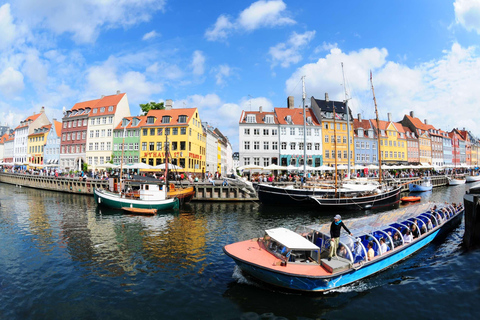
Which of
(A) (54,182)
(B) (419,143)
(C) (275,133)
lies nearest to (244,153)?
(C) (275,133)

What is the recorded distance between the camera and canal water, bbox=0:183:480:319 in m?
9.93

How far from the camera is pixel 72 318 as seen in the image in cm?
951

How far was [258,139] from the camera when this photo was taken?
60.1 m

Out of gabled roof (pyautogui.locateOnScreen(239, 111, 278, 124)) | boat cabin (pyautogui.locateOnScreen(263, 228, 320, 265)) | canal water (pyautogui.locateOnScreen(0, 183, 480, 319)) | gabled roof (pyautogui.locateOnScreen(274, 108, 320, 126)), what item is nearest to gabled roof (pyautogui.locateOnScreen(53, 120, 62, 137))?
gabled roof (pyautogui.locateOnScreen(239, 111, 278, 124))

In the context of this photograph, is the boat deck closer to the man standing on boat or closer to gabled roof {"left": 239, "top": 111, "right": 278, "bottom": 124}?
Result: the man standing on boat

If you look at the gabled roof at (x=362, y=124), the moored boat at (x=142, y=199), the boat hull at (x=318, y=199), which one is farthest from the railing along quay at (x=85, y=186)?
the gabled roof at (x=362, y=124)

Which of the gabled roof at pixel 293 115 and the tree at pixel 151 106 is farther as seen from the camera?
the tree at pixel 151 106

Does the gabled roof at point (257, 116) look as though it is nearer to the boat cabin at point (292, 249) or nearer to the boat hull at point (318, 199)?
the boat hull at point (318, 199)

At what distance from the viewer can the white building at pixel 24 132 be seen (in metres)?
87.3

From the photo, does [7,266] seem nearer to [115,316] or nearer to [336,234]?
[115,316]

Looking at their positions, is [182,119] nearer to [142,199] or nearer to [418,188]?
[142,199]

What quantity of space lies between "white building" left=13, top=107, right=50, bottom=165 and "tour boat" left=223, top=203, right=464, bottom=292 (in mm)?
97448

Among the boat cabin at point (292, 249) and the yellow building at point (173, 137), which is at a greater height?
the yellow building at point (173, 137)

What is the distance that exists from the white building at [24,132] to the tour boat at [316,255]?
97.4 metres
